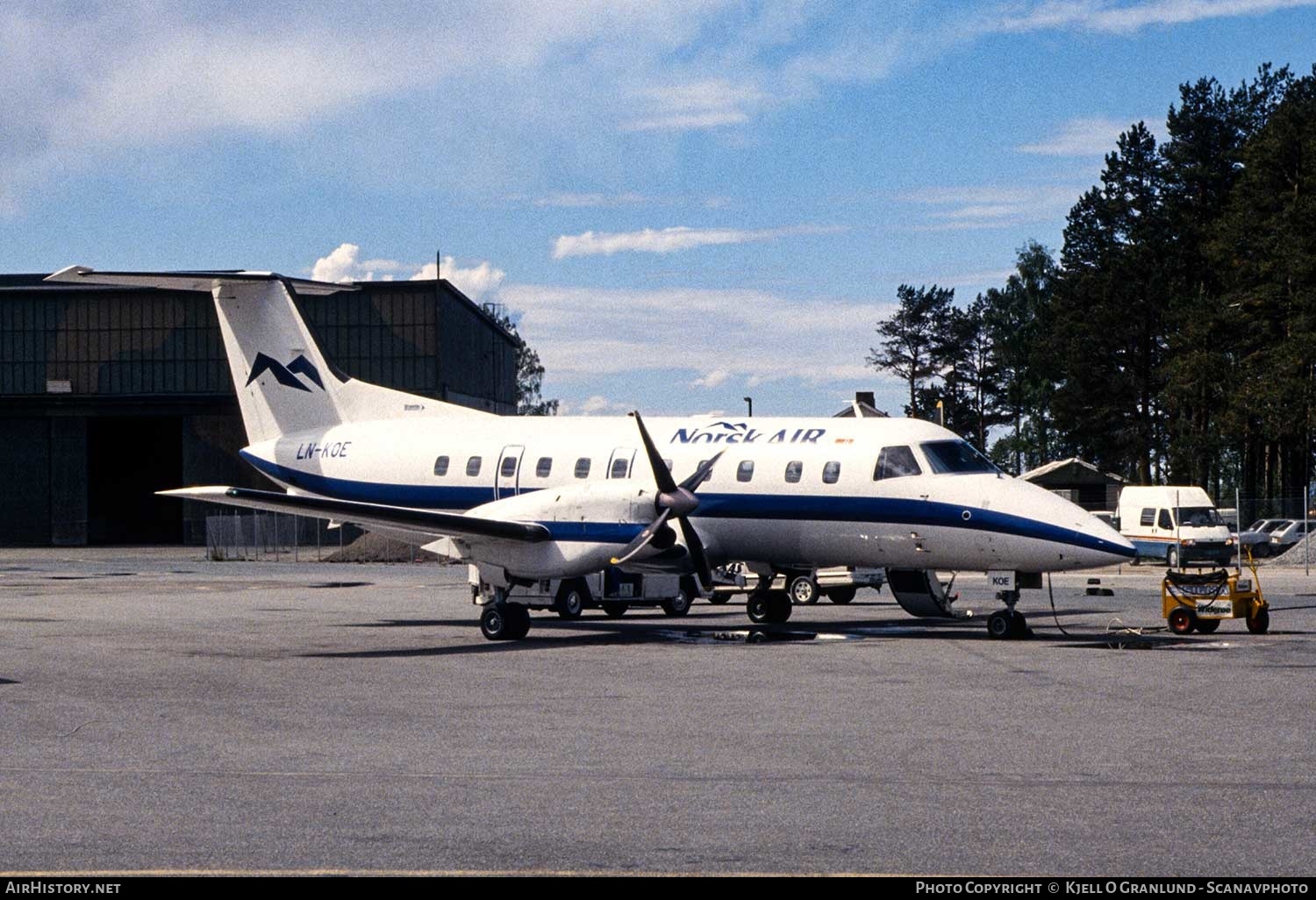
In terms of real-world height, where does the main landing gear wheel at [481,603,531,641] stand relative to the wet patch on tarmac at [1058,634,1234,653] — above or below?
above

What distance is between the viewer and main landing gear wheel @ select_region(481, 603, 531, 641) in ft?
82.1

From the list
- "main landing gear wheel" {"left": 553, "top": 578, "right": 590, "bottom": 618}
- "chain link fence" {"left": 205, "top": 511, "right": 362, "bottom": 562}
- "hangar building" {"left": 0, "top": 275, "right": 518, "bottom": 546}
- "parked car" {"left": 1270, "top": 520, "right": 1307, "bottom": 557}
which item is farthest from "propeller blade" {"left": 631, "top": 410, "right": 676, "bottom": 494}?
"hangar building" {"left": 0, "top": 275, "right": 518, "bottom": 546}

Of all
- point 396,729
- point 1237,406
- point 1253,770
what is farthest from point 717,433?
point 1237,406

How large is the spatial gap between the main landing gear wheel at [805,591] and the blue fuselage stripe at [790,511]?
331 inches

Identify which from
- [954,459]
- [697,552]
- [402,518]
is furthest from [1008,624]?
[402,518]

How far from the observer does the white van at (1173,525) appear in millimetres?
53125

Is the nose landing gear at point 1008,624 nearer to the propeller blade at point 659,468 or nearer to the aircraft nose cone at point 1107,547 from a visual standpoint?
the aircraft nose cone at point 1107,547

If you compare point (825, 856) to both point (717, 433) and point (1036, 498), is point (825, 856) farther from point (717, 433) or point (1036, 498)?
point (717, 433)

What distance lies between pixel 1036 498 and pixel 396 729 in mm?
13061

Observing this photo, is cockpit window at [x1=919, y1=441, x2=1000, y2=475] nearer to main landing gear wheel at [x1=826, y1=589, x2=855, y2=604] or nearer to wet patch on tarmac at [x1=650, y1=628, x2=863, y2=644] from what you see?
wet patch on tarmac at [x1=650, y1=628, x2=863, y2=644]

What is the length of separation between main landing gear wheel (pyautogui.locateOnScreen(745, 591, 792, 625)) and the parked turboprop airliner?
0.03 metres

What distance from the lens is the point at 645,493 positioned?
80.3 feet

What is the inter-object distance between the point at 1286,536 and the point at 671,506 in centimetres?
4489

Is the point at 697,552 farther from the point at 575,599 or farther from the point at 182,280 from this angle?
the point at 182,280
